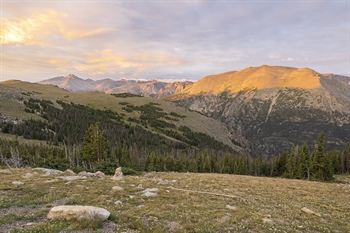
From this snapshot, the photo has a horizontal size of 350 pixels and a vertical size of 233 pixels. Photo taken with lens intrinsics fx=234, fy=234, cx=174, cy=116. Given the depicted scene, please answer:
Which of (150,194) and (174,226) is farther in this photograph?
(150,194)

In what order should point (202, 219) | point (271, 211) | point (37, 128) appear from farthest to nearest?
1. point (37, 128)
2. point (271, 211)
3. point (202, 219)

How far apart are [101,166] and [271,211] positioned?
1834 inches

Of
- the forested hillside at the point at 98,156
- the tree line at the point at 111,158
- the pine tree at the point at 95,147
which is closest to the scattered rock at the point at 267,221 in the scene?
the forested hillside at the point at 98,156

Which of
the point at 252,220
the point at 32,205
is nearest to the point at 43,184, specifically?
the point at 32,205

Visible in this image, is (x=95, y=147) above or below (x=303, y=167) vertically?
above

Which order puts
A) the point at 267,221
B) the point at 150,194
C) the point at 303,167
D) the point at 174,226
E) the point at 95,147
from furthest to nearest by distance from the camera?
the point at 303,167 < the point at 95,147 < the point at 150,194 < the point at 267,221 < the point at 174,226

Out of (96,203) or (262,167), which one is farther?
(262,167)

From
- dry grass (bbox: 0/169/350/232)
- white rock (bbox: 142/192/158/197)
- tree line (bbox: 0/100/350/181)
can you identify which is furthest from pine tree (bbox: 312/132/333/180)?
white rock (bbox: 142/192/158/197)

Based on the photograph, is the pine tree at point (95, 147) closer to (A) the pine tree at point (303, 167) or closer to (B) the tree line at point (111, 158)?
(B) the tree line at point (111, 158)

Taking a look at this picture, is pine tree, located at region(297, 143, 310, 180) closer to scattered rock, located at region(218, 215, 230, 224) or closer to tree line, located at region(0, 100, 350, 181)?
tree line, located at region(0, 100, 350, 181)

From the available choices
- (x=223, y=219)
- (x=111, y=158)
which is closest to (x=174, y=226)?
(x=223, y=219)

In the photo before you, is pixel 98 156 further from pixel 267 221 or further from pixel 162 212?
pixel 267 221

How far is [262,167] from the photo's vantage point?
13412 centimetres

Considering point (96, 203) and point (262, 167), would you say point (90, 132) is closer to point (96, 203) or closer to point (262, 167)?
point (96, 203)
